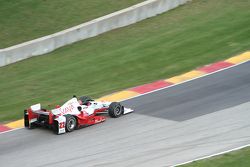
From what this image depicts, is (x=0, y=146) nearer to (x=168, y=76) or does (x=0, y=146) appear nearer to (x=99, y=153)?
(x=99, y=153)

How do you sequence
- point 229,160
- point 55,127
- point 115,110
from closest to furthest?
1. point 229,160
2. point 55,127
3. point 115,110

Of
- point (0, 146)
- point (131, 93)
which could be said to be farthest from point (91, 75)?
point (0, 146)

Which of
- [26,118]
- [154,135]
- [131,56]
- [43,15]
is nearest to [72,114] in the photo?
[26,118]

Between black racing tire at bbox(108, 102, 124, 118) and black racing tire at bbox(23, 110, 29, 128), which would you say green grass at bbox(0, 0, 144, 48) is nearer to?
black racing tire at bbox(23, 110, 29, 128)

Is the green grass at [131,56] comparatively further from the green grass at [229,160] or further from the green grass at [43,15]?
the green grass at [229,160]

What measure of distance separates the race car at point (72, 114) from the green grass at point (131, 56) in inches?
50.2

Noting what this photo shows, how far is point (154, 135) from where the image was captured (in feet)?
46.1

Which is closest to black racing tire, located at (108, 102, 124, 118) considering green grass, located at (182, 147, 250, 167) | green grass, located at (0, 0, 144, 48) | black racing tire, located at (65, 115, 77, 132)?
black racing tire, located at (65, 115, 77, 132)

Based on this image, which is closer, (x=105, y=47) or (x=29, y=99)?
(x=29, y=99)

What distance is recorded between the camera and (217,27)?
22.4 metres

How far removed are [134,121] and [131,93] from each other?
7.85ft

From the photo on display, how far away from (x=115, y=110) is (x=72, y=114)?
1273mm

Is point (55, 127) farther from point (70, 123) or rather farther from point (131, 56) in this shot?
point (131, 56)

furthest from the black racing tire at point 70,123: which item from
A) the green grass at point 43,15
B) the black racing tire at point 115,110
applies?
the green grass at point 43,15
